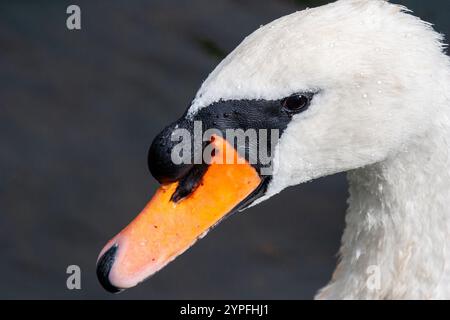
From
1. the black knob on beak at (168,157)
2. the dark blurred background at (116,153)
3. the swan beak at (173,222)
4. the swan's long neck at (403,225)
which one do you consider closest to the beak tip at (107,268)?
the swan beak at (173,222)

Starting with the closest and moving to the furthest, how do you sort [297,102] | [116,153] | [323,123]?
[297,102] → [323,123] → [116,153]

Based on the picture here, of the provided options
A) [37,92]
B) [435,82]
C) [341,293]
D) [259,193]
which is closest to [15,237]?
[37,92]

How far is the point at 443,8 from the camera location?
7.32 meters

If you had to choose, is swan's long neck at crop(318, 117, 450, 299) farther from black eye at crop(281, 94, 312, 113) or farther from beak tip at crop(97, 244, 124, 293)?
beak tip at crop(97, 244, 124, 293)

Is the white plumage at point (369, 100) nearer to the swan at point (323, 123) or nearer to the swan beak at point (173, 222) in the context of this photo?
the swan at point (323, 123)

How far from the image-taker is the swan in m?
3.14

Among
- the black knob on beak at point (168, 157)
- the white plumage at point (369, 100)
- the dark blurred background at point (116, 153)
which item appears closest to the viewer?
the white plumage at point (369, 100)

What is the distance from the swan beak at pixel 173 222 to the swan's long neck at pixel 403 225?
556 mm

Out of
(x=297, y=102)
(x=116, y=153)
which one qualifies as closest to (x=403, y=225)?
(x=297, y=102)

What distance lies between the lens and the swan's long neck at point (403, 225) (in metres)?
3.39

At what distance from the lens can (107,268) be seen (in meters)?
3.32

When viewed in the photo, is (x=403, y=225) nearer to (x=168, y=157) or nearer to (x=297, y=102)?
(x=297, y=102)

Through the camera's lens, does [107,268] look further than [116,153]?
No

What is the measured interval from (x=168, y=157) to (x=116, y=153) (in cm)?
382
